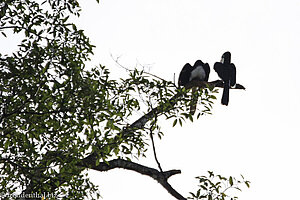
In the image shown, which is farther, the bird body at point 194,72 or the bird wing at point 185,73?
the bird wing at point 185,73

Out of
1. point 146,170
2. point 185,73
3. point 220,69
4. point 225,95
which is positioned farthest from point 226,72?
point 146,170

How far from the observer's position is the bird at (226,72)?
26.5 feet

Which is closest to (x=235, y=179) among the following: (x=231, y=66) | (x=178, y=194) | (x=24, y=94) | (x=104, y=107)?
(x=178, y=194)

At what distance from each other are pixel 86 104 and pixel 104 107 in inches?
8.7

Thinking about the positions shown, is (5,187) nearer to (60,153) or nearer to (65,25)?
(60,153)

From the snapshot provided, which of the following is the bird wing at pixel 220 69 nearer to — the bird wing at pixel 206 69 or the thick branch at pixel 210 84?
the bird wing at pixel 206 69

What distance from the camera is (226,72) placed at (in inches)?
341

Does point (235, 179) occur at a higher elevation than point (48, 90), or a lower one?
lower

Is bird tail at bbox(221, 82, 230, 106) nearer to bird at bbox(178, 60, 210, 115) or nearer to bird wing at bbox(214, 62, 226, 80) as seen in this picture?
bird wing at bbox(214, 62, 226, 80)

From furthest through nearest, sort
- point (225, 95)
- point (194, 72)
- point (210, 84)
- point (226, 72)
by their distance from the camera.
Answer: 1. point (194, 72)
2. point (226, 72)
3. point (225, 95)
4. point (210, 84)

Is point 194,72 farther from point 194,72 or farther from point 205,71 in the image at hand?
point 205,71

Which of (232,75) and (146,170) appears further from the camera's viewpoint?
(232,75)

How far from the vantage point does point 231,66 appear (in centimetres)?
920

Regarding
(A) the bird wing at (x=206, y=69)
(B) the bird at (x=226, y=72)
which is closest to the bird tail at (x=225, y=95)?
(B) the bird at (x=226, y=72)
